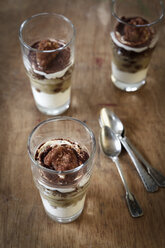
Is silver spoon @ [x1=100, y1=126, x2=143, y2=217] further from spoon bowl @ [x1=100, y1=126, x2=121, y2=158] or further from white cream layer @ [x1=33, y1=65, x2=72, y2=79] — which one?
white cream layer @ [x1=33, y1=65, x2=72, y2=79]

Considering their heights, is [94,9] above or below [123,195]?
above

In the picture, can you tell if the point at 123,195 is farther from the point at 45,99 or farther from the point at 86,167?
the point at 45,99

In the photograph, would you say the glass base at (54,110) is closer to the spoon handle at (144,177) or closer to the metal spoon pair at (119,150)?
the metal spoon pair at (119,150)

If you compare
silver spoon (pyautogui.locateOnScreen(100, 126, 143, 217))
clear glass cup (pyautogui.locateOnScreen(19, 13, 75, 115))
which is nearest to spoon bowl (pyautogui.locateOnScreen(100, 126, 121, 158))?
silver spoon (pyautogui.locateOnScreen(100, 126, 143, 217))

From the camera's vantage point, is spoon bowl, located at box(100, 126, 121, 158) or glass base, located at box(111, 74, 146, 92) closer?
spoon bowl, located at box(100, 126, 121, 158)

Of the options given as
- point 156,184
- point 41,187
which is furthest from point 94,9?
point 41,187

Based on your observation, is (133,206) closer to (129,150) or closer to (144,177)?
(144,177)

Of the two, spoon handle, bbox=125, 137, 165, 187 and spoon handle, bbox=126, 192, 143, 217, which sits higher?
spoon handle, bbox=125, 137, 165, 187

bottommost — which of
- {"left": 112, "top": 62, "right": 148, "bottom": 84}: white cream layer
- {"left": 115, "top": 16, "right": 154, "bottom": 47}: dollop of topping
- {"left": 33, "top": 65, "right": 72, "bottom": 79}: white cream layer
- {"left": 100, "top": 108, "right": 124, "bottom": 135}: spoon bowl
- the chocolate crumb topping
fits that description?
{"left": 100, "top": 108, "right": 124, "bottom": 135}: spoon bowl

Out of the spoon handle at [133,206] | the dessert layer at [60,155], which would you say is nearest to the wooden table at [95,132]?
the spoon handle at [133,206]
